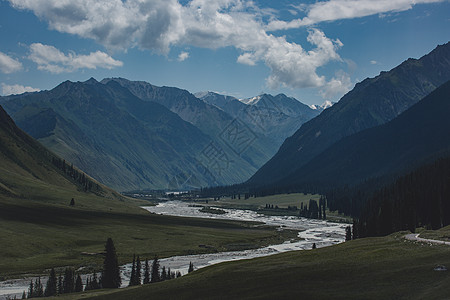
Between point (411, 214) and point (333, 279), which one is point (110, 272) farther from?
point (411, 214)

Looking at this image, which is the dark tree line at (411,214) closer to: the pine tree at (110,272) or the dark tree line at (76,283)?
the pine tree at (110,272)

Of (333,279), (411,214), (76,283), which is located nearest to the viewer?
(333,279)

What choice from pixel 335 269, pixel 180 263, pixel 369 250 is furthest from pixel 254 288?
pixel 180 263

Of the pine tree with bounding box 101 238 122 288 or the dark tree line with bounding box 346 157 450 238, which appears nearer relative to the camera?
the pine tree with bounding box 101 238 122 288

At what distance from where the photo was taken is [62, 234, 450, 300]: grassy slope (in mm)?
Answer: 44847

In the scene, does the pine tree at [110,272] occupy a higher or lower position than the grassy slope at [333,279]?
lower

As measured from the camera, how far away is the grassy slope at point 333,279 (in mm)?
44847

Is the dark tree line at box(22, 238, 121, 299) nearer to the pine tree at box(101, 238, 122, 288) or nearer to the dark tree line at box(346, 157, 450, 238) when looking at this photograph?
the pine tree at box(101, 238, 122, 288)

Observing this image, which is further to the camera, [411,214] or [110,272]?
[411,214]

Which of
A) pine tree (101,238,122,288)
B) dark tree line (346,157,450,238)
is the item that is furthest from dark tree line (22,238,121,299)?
dark tree line (346,157,450,238)

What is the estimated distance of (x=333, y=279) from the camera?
51.0m

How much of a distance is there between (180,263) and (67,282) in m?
44.0

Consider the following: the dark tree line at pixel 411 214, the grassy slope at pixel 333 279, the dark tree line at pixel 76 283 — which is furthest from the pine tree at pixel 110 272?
the dark tree line at pixel 411 214

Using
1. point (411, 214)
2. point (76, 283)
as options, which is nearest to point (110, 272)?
point (76, 283)
